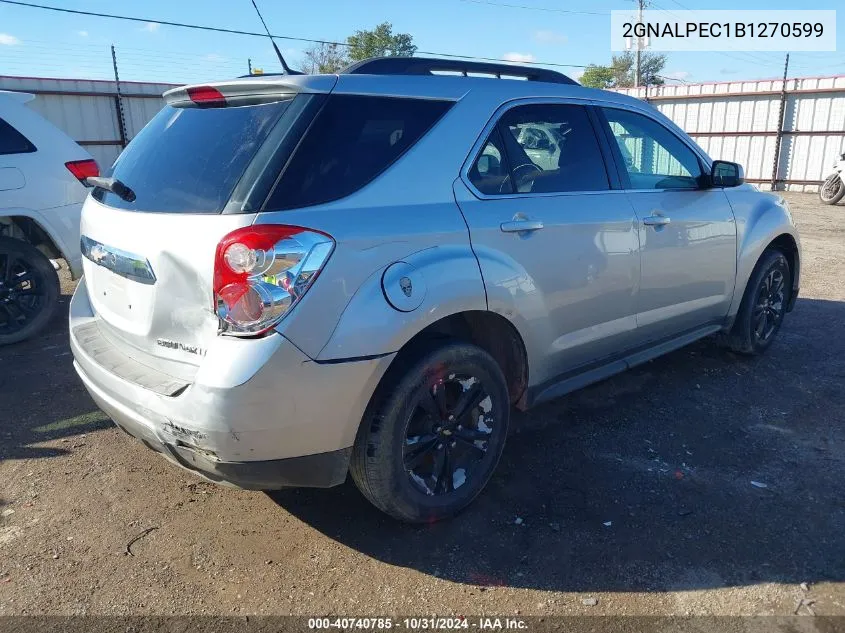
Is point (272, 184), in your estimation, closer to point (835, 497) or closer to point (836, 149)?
point (835, 497)

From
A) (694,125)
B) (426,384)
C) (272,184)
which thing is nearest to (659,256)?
(426,384)

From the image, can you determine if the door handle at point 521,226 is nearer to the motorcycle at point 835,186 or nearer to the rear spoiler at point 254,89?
the rear spoiler at point 254,89

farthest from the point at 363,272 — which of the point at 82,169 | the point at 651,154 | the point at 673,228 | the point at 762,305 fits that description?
the point at 82,169

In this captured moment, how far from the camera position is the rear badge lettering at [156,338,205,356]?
241 cm

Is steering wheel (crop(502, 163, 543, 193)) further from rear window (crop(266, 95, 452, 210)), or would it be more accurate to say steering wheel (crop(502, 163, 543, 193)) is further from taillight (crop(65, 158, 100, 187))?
taillight (crop(65, 158, 100, 187))

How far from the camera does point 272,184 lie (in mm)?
2396

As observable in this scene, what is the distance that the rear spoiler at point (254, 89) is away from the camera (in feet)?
8.47

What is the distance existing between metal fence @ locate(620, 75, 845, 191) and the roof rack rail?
1647 cm

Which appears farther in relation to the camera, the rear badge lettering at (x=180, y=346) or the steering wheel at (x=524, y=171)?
the steering wheel at (x=524, y=171)

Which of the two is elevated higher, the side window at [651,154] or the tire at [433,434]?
the side window at [651,154]

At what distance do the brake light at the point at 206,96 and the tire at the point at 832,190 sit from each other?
15.5 metres

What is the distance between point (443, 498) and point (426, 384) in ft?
1.84

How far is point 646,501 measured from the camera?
3143 millimetres

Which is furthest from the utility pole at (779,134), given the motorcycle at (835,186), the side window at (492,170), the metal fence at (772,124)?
the side window at (492,170)
